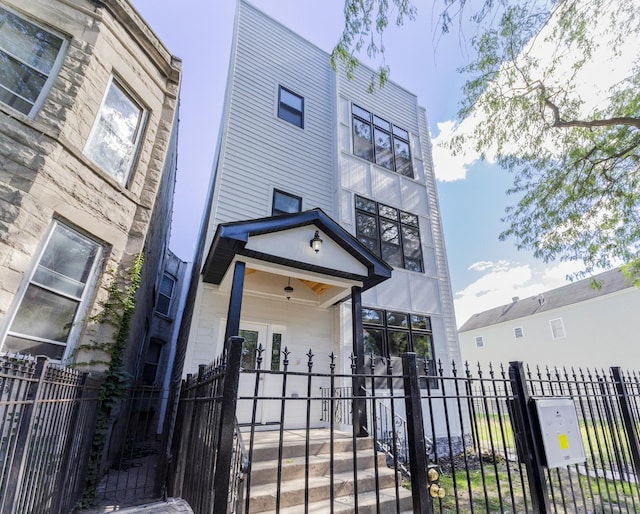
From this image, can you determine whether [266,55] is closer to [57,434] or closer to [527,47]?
[527,47]

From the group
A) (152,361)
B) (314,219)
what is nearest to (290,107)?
(314,219)

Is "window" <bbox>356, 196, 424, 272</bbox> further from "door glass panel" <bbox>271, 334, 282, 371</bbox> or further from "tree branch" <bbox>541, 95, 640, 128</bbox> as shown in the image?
"tree branch" <bbox>541, 95, 640, 128</bbox>

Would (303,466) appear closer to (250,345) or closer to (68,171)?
(250,345)

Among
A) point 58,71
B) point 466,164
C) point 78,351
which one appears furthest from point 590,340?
point 58,71

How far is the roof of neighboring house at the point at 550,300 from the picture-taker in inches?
745

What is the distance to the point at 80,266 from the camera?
473cm

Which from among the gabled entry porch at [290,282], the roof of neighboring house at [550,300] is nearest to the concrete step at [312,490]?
the gabled entry porch at [290,282]

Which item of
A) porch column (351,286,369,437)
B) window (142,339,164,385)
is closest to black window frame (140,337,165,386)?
window (142,339,164,385)

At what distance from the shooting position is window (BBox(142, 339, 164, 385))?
10969 millimetres

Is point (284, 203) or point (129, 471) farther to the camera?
point (284, 203)

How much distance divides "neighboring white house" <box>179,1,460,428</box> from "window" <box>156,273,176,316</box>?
19.0ft

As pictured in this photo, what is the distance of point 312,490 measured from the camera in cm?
368

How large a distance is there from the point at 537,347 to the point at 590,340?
344 centimetres

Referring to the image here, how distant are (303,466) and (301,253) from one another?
327 cm
